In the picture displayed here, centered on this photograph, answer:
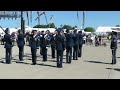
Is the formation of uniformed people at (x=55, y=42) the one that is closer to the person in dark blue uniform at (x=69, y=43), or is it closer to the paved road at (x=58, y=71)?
the person in dark blue uniform at (x=69, y=43)

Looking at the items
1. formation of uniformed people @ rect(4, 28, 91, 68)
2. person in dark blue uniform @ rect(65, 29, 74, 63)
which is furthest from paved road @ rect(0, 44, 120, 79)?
person in dark blue uniform @ rect(65, 29, 74, 63)

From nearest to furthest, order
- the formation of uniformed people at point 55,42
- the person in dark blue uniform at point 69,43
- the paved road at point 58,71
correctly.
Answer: the paved road at point 58,71 < the formation of uniformed people at point 55,42 < the person in dark blue uniform at point 69,43

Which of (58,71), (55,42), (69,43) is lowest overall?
(58,71)

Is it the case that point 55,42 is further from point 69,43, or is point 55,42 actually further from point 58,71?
point 58,71

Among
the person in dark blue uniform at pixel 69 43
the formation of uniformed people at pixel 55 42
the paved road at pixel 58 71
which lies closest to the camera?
the paved road at pixel 58 71

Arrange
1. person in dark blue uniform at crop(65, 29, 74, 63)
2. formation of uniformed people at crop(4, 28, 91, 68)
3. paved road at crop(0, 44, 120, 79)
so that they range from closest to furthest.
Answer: paved road at crop(0, 44, 120, 79) → formation of uniformed people at crop(4, 28, 91, 68) → person in dark blue uniform at crop(65, 29, 74, 63)

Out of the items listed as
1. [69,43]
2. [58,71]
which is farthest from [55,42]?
[58,71]

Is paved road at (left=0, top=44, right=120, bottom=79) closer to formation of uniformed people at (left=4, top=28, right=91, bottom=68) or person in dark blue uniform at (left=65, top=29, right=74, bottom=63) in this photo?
formation of uniformed people at (left=4, top=28, right=91, bottom=68)

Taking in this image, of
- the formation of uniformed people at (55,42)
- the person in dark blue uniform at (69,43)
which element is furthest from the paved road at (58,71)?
the person in dark blue uniform at (69,43)

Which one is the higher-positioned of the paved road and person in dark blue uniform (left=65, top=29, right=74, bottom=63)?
person in dark blue uniform (left=65, top=29, right=74, bottom=63)
